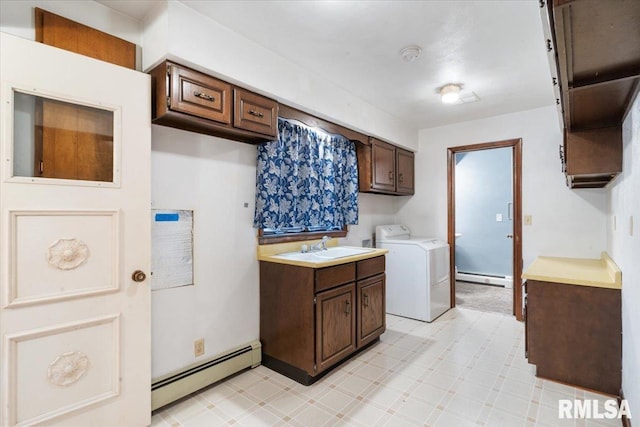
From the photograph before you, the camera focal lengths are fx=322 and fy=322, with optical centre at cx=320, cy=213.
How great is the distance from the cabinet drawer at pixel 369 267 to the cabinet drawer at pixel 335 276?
95 mm

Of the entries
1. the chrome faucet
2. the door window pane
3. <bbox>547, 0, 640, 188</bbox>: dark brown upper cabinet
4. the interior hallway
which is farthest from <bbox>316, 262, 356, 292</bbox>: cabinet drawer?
the interior hallway

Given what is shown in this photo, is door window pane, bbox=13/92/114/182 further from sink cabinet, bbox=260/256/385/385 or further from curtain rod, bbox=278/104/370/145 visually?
sink cabinet, bbox=260/256/385/385

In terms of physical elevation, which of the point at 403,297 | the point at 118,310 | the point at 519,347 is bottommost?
the point at 519,347

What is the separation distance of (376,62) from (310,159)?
976 mm

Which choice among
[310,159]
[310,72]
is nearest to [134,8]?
[310,72]

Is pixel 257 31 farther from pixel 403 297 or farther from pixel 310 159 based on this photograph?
pixel 403 297

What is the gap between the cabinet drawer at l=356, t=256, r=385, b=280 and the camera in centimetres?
277

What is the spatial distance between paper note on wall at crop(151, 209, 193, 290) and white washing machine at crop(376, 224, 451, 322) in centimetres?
244

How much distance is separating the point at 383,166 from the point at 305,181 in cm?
125

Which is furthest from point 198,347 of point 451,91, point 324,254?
point 451,91

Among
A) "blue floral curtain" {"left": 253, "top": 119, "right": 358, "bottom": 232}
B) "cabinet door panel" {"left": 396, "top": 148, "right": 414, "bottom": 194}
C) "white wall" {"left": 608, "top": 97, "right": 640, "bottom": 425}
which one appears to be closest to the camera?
"white wall" {"left": 608, "top": 97, "right": 640, "bottom": 425}

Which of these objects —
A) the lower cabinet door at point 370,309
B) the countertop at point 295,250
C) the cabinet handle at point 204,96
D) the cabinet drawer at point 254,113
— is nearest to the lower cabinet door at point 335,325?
the lower cabinet door at point 370,309

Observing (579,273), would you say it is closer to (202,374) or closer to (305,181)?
(305,181)

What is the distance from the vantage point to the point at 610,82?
1306mm
